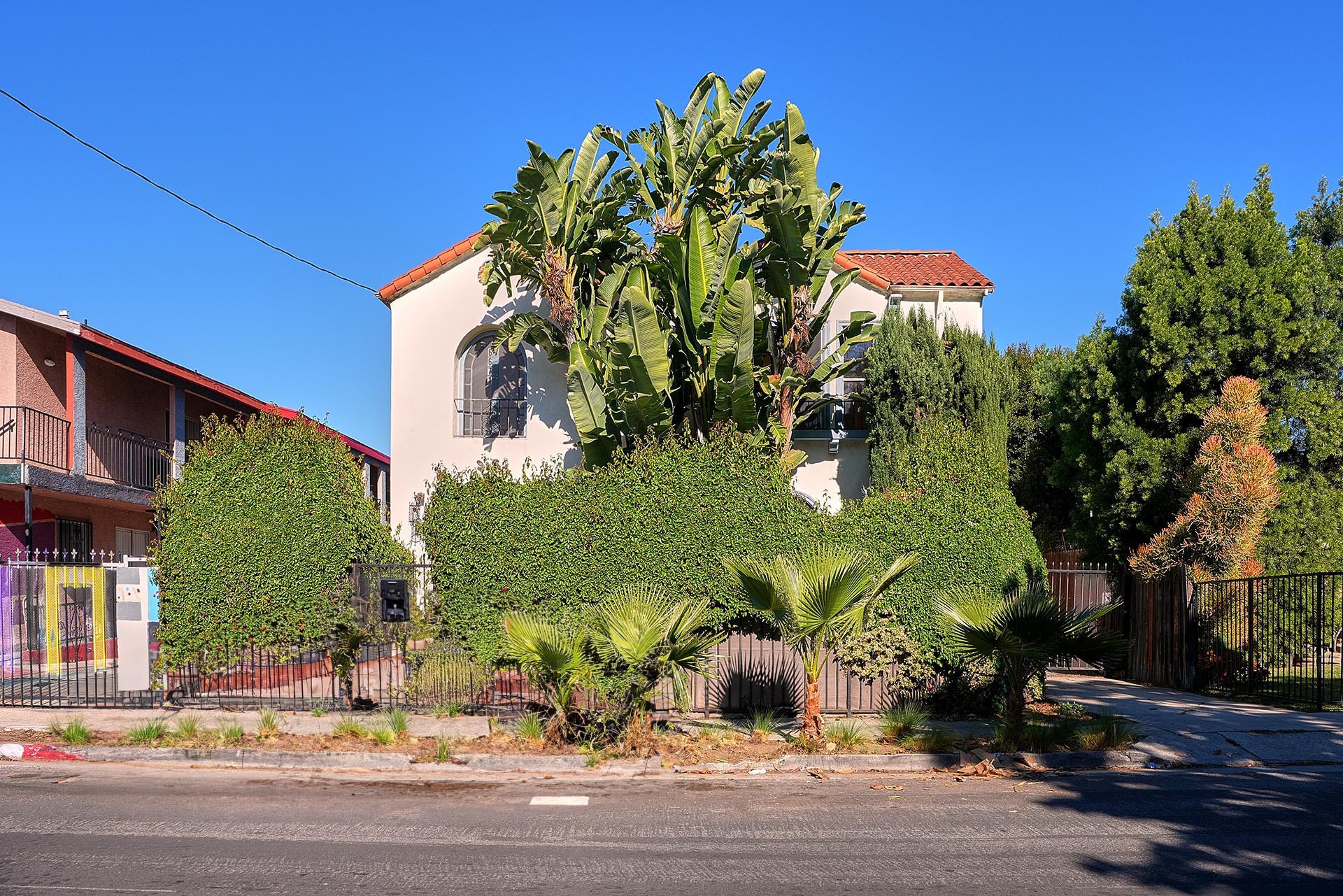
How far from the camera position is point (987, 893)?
6309mm

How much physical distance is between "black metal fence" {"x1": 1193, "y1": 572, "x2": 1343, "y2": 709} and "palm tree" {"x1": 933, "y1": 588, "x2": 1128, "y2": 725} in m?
5.61

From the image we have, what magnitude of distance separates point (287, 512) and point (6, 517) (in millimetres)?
10373

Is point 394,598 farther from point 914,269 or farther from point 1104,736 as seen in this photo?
point 914,269

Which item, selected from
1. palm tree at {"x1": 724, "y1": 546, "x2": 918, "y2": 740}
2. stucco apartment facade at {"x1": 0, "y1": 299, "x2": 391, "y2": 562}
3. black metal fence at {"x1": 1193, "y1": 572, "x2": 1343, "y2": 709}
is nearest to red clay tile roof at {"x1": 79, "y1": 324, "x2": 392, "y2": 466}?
stucco apartment facade at {"x1": 0, "y1": 299, "x2": 391, "y2": 562}

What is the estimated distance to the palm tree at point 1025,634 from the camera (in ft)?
35.1

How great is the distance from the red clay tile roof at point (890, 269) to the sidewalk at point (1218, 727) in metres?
9.17

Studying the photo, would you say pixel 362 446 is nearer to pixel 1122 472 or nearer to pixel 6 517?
pixel 6 517

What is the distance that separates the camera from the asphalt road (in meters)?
6.50

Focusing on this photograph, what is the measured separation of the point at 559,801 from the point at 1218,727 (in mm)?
8365

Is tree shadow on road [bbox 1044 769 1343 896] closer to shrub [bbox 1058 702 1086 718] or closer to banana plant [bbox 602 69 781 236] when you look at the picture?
shrub [bbox 1058 702 1086 718]

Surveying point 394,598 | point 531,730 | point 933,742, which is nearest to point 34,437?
point 394,598

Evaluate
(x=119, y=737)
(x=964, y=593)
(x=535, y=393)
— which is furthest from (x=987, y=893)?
(x=535, y=393)

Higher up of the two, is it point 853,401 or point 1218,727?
point 853,401

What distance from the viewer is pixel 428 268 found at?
20.1m
